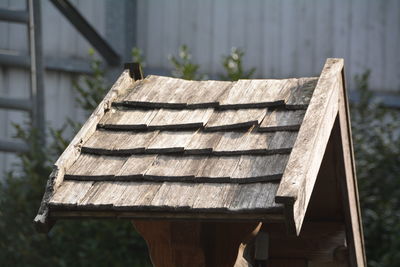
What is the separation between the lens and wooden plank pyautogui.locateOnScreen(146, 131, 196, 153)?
2627 millimetres

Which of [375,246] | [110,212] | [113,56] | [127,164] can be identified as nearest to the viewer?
[110,212]

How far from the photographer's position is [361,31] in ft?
23.9

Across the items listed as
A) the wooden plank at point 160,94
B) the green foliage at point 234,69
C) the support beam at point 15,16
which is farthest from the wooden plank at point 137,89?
the support beam at point 15,16

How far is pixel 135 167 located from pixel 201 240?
0.30 m

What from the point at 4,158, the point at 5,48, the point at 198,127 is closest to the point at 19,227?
the point at 4,158

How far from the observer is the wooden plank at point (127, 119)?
111 inches

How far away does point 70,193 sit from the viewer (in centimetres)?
253

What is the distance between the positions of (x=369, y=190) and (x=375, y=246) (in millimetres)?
384

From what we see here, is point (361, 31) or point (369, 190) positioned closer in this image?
point (369, 190)

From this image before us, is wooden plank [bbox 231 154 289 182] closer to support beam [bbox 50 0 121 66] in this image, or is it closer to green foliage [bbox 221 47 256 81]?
green foliage [bbox 221 47 256 81]

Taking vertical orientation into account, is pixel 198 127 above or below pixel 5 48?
above

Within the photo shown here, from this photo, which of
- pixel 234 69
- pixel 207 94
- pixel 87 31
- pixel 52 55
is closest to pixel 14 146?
pixel 87 31

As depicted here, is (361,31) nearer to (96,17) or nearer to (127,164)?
(96,17)

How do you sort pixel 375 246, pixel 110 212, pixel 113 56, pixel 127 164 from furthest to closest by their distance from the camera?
pixel 113 56, pixel 375 246, pixel 127 164, pixel 110 212
